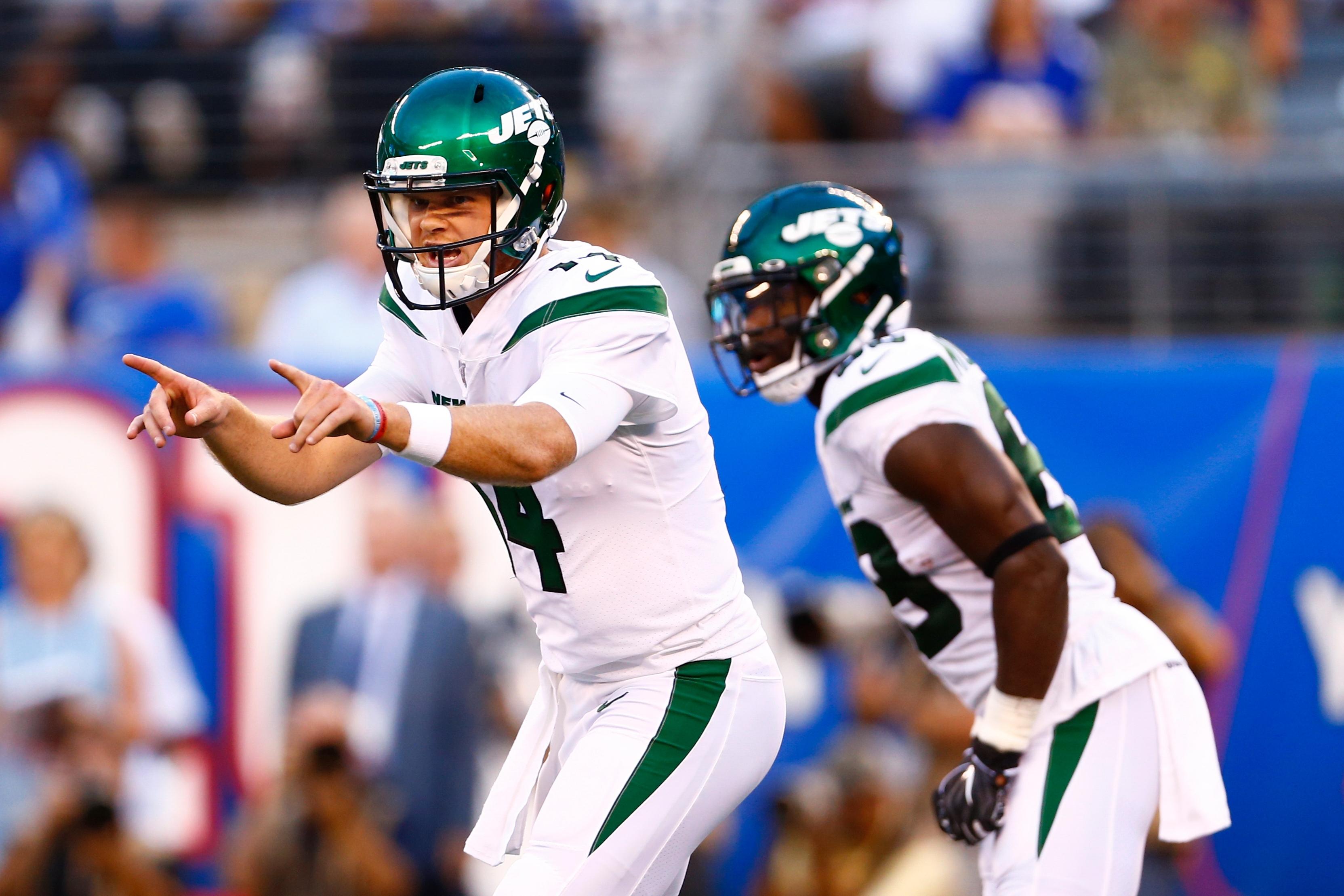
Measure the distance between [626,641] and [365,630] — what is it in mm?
3639

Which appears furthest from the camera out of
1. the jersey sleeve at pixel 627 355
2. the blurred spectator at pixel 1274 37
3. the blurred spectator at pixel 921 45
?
the blurred spectator at pixel 1274 37

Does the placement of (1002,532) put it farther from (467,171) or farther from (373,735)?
(373,735)

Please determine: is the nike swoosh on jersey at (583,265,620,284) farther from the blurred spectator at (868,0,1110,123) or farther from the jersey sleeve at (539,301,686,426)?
the blurred spectator at (868,0,1110,123)

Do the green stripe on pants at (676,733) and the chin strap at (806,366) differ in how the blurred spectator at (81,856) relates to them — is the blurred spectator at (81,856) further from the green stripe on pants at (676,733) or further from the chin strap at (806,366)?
the green stripe on pants at (676,733)

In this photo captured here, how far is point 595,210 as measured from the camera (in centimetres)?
779

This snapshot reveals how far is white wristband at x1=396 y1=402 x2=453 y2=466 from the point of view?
117 inches

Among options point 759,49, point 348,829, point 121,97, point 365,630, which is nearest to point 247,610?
point 365,630

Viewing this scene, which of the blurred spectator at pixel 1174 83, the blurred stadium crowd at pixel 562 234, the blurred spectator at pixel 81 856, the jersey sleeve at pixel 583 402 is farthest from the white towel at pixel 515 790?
the blurred spectator at pixel 1174 83

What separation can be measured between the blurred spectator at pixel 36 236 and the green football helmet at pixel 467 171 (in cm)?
509

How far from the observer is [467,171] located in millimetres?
3451

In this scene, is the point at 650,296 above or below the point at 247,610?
above

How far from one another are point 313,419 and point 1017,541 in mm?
1567

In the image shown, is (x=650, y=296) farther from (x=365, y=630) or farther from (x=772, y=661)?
(x=365, y=630)

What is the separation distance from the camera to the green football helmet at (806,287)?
4.11 meters
